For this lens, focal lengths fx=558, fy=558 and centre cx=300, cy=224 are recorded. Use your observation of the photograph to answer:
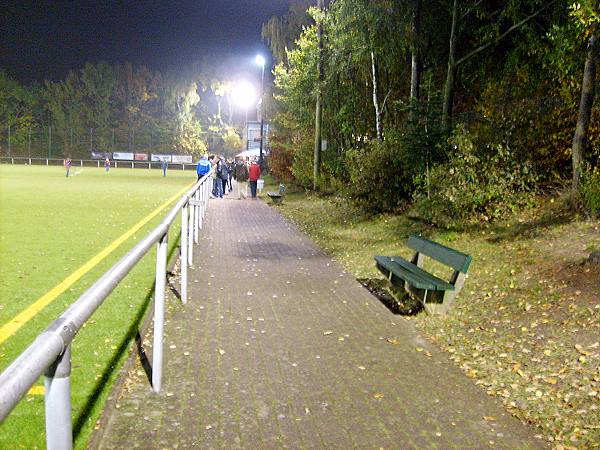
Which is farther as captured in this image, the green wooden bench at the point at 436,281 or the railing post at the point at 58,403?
the green wooden bench at the point at 436,281

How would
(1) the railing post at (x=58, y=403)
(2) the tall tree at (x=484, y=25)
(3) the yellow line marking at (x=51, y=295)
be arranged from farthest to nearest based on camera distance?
(2) the tall tree at (x=484, y=25) < (3) the yellow line marking at (x=51, y=295) < (1) the railing post at (x=58, y=403)

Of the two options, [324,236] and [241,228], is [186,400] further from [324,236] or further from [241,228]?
[241,228]

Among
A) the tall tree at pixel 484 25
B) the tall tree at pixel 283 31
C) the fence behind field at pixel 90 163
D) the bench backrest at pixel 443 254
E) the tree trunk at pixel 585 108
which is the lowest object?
the fence behind field at pixel 90 163

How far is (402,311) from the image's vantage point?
6.89 metres

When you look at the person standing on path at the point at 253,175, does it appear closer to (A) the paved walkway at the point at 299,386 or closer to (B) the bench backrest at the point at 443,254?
(B) the bench backrest at the point at 443,254

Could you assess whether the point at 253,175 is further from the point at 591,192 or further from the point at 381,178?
the point at 591,192

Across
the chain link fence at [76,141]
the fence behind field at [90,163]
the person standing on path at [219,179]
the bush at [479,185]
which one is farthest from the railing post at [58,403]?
the chain link fence at [76,141]

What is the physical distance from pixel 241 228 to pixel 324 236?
2.35m

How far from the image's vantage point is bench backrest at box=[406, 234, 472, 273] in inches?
243

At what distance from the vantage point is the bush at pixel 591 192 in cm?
938

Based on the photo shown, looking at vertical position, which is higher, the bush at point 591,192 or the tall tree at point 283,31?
Result: the tall tree at point 283,31

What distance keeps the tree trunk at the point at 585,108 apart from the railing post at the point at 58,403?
409 inches

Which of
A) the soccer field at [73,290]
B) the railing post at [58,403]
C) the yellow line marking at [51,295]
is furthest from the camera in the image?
the yellow line marking at [51,295]

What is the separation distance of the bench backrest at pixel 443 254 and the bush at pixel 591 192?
357cm
